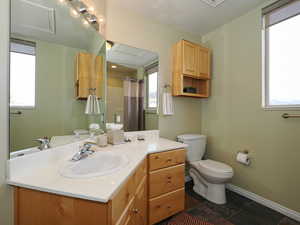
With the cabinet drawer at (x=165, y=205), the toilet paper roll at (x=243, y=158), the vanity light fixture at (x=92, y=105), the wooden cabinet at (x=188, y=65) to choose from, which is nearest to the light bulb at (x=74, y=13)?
the vanity light fixture at (x=92, y=105)

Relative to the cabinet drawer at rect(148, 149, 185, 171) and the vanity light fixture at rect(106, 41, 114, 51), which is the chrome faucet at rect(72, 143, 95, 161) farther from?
the vanity light fixture at rect(106, 41, 114, 51)

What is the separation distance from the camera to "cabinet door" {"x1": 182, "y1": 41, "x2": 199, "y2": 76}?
193cm

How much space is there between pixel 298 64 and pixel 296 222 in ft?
5.42

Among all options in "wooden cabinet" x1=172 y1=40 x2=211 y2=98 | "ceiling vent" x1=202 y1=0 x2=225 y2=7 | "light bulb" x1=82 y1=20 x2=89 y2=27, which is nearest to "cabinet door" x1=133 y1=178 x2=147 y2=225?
"wooden cabinet" x1=172 y1=40 x2=211 y2=98

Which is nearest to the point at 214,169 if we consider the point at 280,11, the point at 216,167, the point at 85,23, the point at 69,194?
the point at 216,167

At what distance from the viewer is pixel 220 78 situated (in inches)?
83.9

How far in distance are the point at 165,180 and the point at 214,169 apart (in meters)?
0.71

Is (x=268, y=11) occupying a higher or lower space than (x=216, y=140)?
higher

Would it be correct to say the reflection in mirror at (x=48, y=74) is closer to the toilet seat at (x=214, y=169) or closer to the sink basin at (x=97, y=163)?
the sink basin at (x=97, y=163)

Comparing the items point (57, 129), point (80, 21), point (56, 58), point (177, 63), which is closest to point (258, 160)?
point (177, 63)

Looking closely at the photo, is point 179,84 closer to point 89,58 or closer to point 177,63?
point 177,63

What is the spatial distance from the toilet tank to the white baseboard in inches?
24.7

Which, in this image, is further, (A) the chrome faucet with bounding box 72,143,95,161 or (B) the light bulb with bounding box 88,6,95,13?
(B) the light bulb with bounding box 88,6,95,13

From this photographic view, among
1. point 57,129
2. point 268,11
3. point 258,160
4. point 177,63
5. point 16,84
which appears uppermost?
point 268,11
